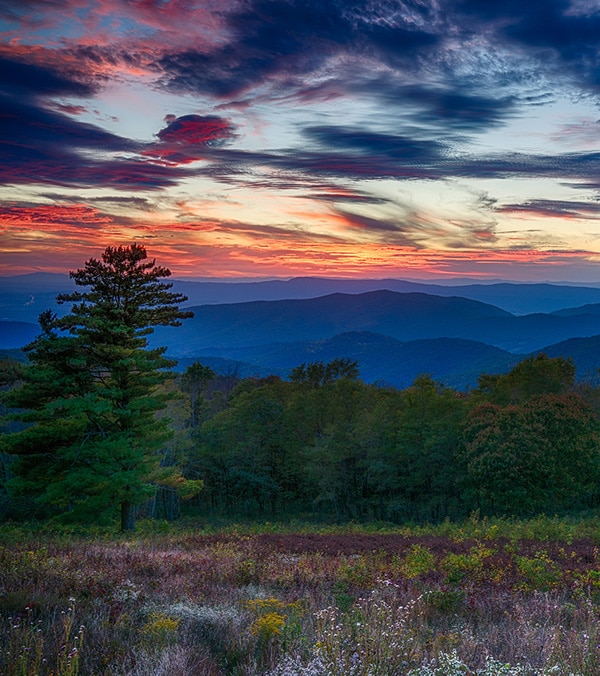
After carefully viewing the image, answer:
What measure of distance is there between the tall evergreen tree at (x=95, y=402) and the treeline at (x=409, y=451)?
1354 cm

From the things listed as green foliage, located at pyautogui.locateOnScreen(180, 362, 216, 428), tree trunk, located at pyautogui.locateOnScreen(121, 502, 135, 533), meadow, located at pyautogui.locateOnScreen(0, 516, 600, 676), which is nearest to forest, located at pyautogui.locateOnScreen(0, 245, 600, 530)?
tree trunk, located at pyautogui.locateOnScreen(121, 502, 135, 533)

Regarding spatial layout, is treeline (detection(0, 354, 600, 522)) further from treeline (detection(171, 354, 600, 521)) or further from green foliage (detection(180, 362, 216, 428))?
green foliage (detection(180, 362, 216, 428))

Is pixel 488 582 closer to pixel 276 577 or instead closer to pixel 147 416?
pixel 276 577

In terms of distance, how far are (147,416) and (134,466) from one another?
93.6 inches

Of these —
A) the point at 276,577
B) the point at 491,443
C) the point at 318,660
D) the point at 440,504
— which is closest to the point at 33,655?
the point at 318,660

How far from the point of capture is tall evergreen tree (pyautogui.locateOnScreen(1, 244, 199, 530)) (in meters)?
22.4

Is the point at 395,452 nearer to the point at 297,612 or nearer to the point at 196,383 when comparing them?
the point at 196,383

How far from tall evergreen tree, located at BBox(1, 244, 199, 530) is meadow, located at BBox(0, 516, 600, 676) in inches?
403

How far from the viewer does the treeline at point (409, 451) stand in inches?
1373

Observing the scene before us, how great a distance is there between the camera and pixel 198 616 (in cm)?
654

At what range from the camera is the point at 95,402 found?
74.4 ft

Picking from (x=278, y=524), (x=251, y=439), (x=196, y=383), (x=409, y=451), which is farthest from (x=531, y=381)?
(x=196, y=383)

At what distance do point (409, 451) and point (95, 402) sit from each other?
2552 cm

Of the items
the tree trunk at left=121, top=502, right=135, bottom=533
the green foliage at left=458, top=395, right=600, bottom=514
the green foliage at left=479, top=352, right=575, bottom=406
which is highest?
the green foliage at left=479, top=352, right=575, bottom=406
